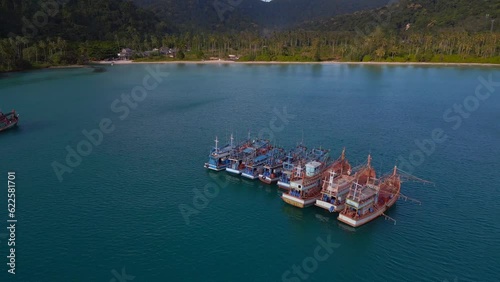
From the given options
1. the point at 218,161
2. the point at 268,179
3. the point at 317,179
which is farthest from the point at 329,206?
the point at 218,161

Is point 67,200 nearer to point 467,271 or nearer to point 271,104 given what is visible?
point 467,271

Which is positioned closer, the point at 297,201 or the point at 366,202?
the point at 366,202

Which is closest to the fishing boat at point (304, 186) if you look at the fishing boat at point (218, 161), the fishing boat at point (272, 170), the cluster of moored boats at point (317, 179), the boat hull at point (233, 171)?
the cluster of moored boats at point (317, 179)

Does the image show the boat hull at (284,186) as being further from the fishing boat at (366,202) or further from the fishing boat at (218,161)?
the fishing boat at (218,161)

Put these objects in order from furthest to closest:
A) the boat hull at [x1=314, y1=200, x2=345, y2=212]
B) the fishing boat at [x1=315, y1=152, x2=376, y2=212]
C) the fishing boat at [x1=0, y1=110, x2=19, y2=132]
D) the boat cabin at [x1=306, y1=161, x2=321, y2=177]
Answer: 1. the fishing boat at [x1=0, y1=110, x2=19, y2=132]
2. the boat cabin at [x1=306, y1=161, x2=321, y2=177]
3. the fishing boat at [x1=315, y1=152, x2=376, y2=212]
4. the boat hull at [x1=314, y1=200, x2=345, y2=212]

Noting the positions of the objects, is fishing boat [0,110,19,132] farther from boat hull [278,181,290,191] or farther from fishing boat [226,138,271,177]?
boat hull [278,181,290,191]

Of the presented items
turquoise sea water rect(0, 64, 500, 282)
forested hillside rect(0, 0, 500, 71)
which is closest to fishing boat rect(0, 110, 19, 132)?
turquoise sea water rect(0, 64, 500, 282)

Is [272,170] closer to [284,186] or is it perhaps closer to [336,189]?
[284,186]
